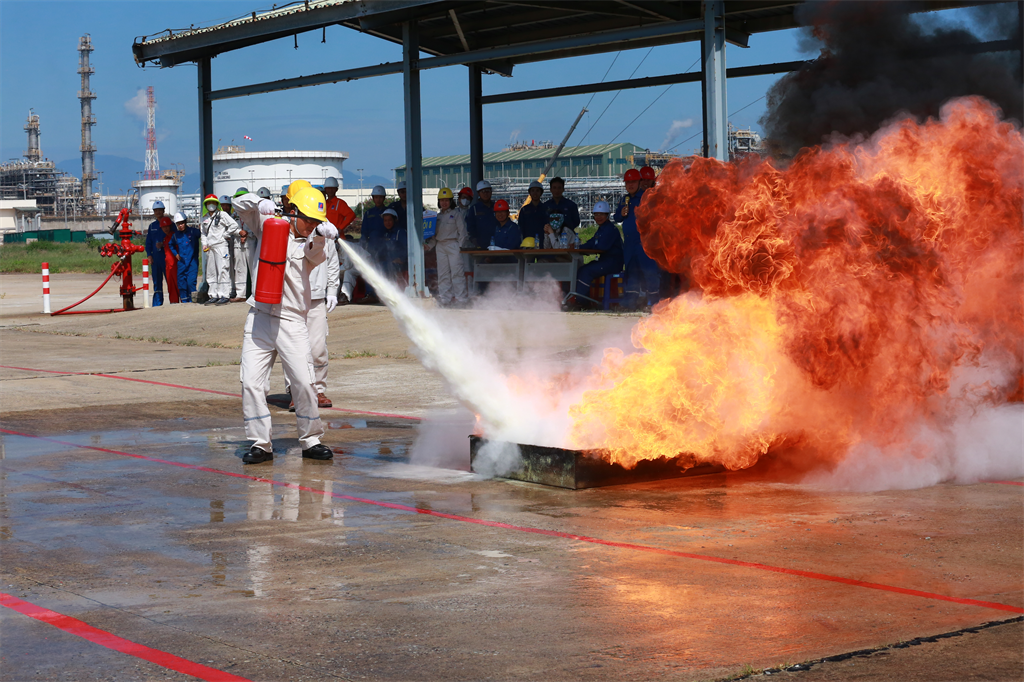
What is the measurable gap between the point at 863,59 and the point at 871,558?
16.5 feet

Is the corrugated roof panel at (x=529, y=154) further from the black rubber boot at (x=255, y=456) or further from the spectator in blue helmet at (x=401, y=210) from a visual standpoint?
the black rubber boot at (x=255, y=456)

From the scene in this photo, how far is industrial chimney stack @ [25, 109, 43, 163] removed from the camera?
17275 cm

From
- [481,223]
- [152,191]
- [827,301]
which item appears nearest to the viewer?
[827,301]

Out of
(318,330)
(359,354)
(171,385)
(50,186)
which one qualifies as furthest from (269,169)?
(318,330)

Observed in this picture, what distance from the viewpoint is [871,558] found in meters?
5.66

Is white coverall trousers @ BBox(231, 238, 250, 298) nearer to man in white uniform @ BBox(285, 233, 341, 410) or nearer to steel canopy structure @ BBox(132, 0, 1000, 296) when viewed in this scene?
steel canopy structure @ BBox(132, 0, 1000, 296)

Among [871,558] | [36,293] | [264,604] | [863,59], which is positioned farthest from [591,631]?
[36,293]

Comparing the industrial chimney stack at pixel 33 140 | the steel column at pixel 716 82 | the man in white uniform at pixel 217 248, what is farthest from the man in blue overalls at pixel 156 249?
the industrial chimney stack at pixel 33 140

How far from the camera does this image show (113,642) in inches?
175

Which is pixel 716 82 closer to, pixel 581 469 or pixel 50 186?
pixel 581 469

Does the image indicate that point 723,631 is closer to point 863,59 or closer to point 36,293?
point 863,59

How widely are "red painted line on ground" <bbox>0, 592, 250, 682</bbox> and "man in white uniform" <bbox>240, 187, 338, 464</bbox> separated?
3876 millimetres

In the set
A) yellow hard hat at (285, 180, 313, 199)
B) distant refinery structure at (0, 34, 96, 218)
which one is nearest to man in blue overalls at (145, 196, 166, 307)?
yellow hard hat at (285, 180, 313, 199)

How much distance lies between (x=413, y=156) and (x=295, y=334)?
1212 centimetres
